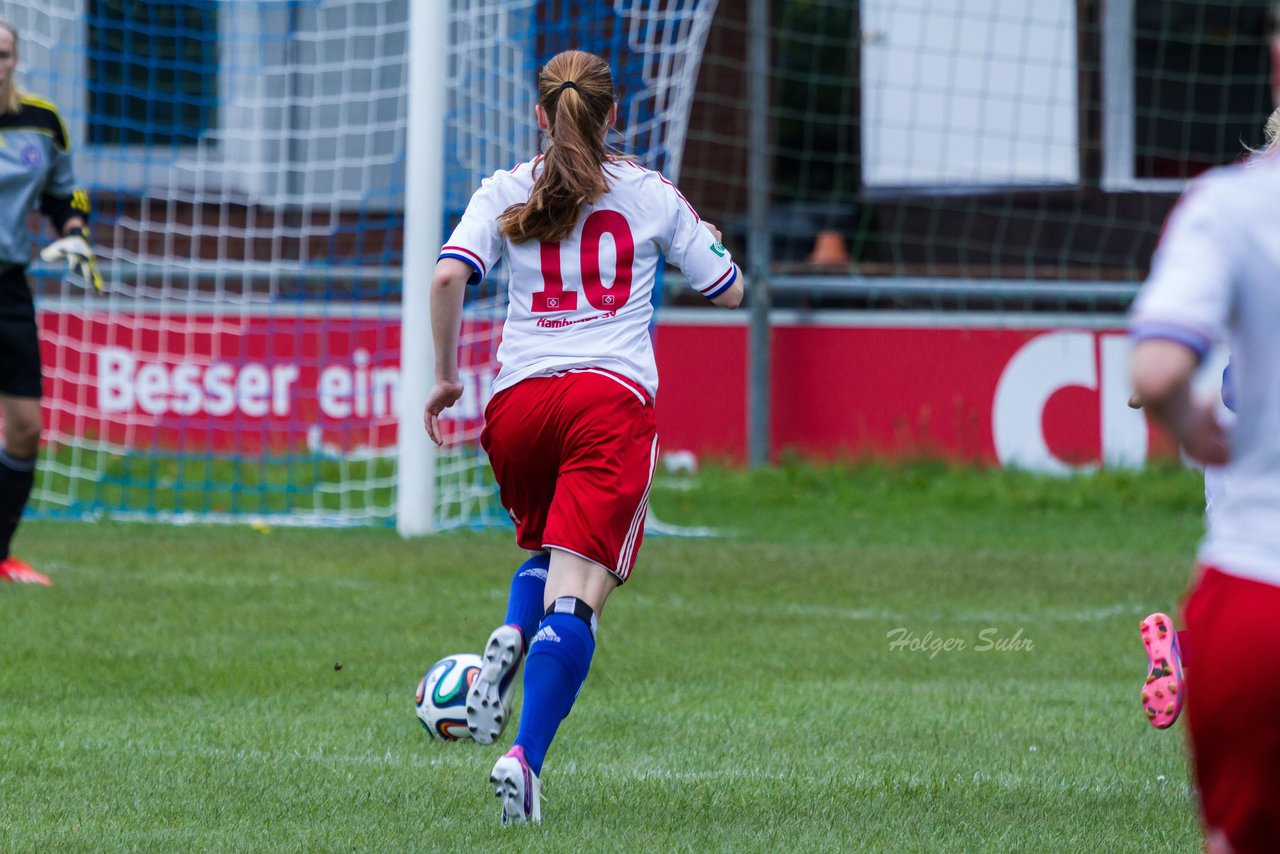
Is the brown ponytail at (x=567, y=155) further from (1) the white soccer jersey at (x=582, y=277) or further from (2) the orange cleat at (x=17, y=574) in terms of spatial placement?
(2) the orange cleat at (x=17, y=574)

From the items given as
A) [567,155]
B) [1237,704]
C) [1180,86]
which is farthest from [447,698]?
[1180,86]

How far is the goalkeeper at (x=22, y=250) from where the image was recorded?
727 centimetres

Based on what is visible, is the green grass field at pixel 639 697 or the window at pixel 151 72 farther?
the window at pixel 151 72

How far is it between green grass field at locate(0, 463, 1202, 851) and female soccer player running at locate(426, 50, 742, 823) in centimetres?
50

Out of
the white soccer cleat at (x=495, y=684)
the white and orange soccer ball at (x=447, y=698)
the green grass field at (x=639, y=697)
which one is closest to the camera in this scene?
the green grass field at (x=639, y=697)

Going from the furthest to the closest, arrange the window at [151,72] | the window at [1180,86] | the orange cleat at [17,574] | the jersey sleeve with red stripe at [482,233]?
1. the window at [1180,86]
2. the window at [151,72]
3. the orange cleat at [17,574]
4. the jersey sleeve with red stripe at [482,233]

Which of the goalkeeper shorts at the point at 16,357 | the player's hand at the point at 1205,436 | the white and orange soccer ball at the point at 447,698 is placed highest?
the player's hand at the point at 1205,436

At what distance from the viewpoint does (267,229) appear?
41.4 feet

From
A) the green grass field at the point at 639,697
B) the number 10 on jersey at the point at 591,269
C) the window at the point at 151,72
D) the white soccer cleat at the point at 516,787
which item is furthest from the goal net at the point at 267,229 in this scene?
the white soccer cleat at the point at 516,787

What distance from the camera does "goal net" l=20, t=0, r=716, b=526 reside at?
390 inches

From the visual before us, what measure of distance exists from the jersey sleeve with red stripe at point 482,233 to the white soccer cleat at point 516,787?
1052mm

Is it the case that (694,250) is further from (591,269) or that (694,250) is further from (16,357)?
(16,357)

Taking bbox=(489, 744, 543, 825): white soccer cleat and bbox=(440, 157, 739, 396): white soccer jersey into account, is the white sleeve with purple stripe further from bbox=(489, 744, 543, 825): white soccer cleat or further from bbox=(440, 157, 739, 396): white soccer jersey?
bbox=(489, 744, 543, 825): white soccer cleat

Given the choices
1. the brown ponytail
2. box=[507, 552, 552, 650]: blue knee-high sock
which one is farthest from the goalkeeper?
the brown ponytail
